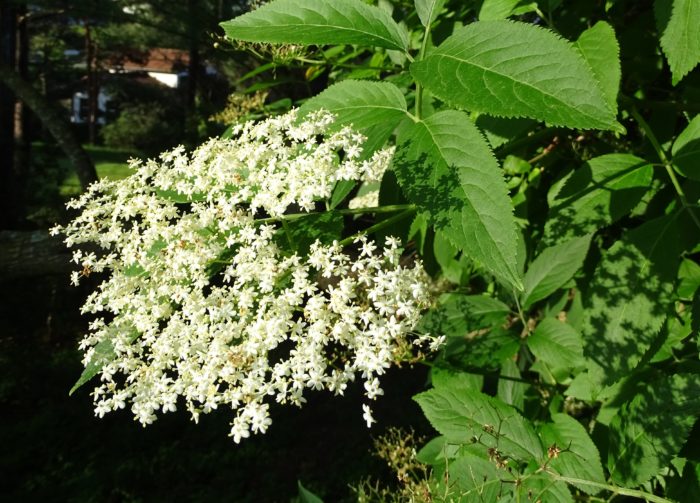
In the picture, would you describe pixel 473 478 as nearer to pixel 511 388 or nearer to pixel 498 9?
pixel 511 388

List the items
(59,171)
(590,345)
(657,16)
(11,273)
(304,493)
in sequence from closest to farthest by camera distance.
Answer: (657,16), (590,345), (304,493), (11,273), (59,171)

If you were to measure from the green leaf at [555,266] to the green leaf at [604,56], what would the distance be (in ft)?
2.16

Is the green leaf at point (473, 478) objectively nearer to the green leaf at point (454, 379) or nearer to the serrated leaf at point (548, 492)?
the serrated leaf at point (548, 492)

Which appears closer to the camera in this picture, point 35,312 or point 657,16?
point 657,16

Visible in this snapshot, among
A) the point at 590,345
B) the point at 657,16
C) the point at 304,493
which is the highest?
the point at 657,16

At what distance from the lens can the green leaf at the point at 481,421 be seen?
63.9 inches

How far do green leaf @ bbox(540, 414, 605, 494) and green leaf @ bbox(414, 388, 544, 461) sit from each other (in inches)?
2.6

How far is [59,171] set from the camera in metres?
11.2

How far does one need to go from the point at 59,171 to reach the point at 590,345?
11674 mm

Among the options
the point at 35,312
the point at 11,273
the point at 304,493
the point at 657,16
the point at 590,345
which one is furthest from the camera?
the point at 35,312

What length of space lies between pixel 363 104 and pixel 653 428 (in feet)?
3.54

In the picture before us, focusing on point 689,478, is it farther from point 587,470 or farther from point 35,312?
point 35,312

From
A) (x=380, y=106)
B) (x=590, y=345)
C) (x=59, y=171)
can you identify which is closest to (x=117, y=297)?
(x=380, y=106)

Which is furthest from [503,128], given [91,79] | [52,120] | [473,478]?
[91,79]
